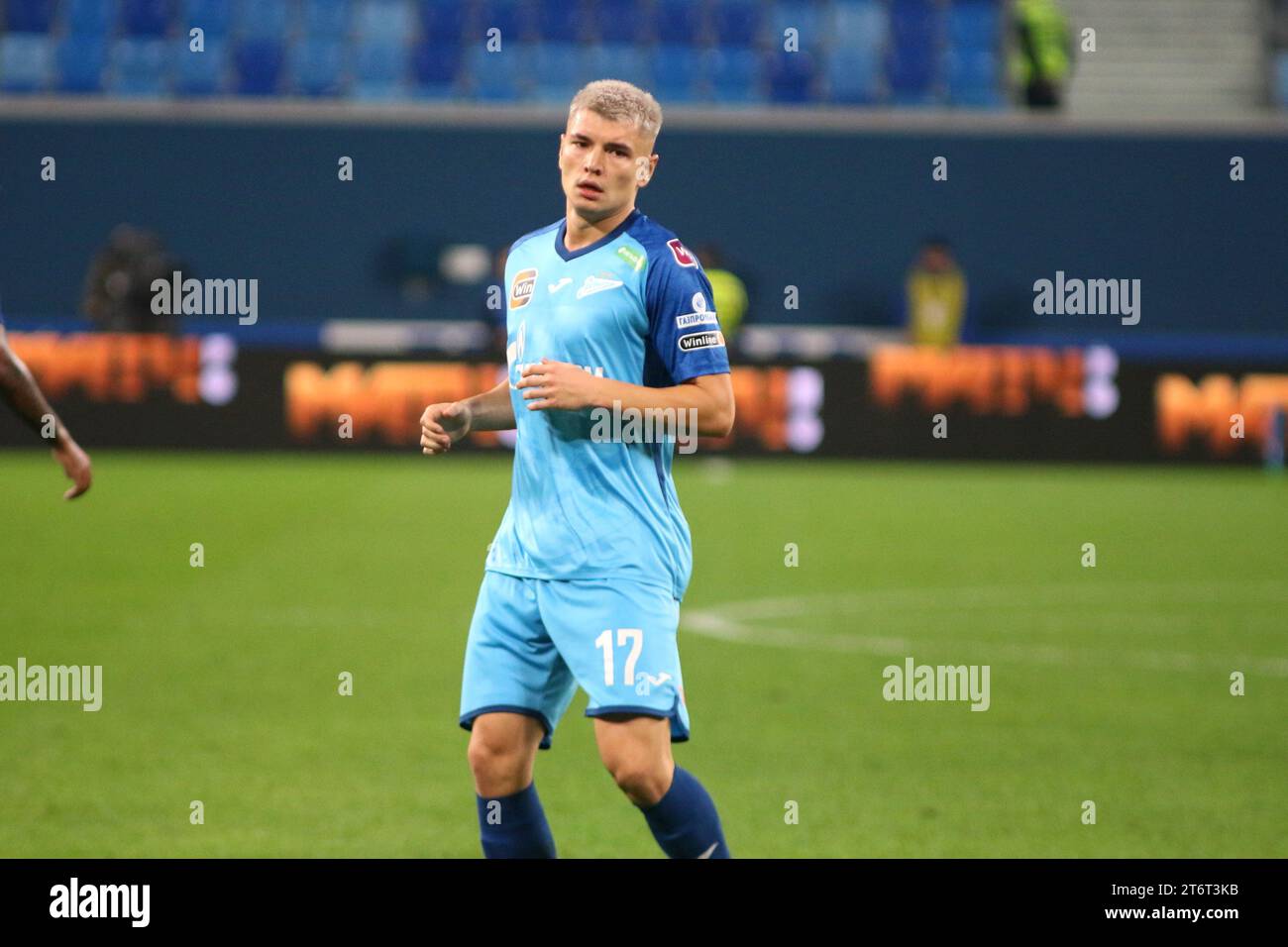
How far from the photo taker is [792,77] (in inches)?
1026

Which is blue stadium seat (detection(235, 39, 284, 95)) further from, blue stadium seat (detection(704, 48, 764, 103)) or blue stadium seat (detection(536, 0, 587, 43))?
blue stadium seat (detection(704, 48, 764, 103))

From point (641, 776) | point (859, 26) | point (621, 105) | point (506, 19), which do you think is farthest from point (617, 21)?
point (641, 776)

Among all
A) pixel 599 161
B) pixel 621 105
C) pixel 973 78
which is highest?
pixel 973 78

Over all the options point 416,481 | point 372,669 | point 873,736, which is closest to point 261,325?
point 416,481

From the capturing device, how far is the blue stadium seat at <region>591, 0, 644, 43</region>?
26.6 m

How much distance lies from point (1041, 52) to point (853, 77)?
8.40 ft

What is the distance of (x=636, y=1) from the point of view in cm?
2702

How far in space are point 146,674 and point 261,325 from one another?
1652cm

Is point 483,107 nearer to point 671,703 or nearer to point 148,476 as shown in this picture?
point 148,476

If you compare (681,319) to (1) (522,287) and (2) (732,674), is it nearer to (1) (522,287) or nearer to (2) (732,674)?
(1) (522,287)

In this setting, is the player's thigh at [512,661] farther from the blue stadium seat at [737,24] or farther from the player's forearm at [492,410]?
the blue stadium seat at [737,24]

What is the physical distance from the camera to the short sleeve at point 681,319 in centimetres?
462

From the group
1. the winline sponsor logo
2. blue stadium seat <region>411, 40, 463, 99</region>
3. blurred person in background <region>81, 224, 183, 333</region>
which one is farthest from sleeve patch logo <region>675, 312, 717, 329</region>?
blue stadium seat <region>411, 40, 463, 99</region>
